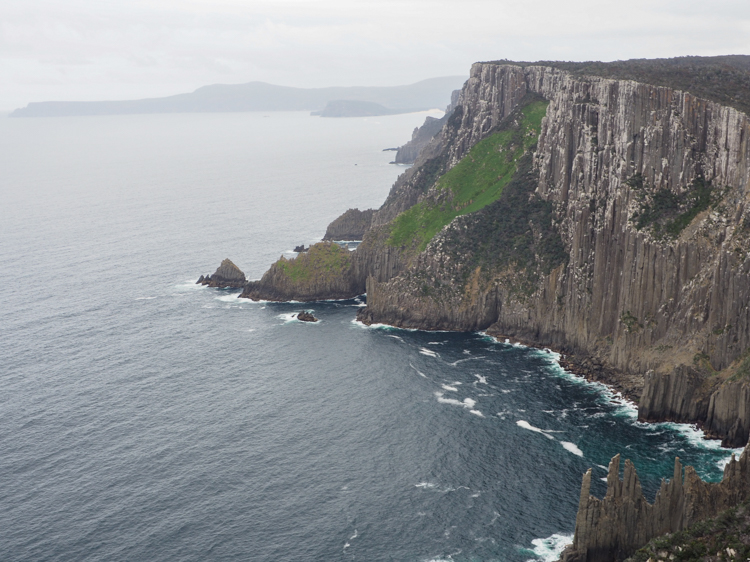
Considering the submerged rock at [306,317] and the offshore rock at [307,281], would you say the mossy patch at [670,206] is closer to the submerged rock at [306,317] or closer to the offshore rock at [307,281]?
the submerged rock at [306,317]

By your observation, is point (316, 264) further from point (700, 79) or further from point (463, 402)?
point (700, 79)

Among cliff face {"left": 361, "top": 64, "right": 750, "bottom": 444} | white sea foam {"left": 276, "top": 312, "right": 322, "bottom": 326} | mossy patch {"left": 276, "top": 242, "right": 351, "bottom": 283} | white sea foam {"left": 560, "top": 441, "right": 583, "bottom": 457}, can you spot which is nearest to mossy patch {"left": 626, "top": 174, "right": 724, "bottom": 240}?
cliff face {"left": 361, "top": 64, "right": 750, "bottom": 444}

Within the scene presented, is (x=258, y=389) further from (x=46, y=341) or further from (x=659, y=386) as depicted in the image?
(x=659, y=386)

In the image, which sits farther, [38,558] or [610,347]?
[610,347]

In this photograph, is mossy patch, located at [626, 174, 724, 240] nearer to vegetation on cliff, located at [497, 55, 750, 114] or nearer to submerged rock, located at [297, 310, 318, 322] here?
vegetation on cliff, located at [497, 55, 750, 114]

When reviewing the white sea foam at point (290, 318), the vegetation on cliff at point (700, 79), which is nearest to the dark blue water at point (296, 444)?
the white sea foam at point (290, 318)

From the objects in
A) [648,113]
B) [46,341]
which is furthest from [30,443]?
[648,113]
